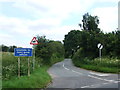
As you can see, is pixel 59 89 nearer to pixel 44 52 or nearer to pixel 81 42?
pixel 44 52

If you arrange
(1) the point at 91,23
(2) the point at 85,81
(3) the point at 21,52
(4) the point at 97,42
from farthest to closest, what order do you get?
(1) the point at 91,23 < (4) the point at 97,42 < (2) the point at 85,81 < (3) the point at 21,52

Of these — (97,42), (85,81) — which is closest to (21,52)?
(85,81)

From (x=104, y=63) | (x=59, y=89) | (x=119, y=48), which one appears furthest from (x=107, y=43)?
(x=59, y=89)

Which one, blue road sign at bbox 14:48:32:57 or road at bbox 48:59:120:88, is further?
blue road sign at bbox 14:48:32:57

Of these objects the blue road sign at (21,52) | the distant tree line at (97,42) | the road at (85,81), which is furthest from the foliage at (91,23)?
the blue road sign at (21,52)

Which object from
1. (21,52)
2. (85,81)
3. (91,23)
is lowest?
(85,81)

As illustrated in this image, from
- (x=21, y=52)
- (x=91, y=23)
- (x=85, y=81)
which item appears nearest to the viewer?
(x=21, y=52)

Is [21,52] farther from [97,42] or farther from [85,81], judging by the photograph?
[97,42]

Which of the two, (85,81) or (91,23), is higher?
(91,23)

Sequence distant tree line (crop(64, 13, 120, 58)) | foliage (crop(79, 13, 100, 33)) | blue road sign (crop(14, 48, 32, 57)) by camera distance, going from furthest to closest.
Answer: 1. foliage (crop(79, 13, 100, 33))
2. distant tree line (crop(64, 13, 120, 58))
3. blue road sign (crop(14, 48, 32, 57))

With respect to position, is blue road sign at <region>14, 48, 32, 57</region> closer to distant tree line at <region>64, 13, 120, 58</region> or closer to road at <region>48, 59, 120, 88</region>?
road at <region>48, 59, 120, 88</region>

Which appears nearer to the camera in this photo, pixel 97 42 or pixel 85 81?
pixel 85 81

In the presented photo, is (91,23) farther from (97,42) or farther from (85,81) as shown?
(85,81)

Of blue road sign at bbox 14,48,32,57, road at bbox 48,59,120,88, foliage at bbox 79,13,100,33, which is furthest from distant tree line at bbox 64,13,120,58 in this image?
blue road sign at bbox 14,48,32,57
